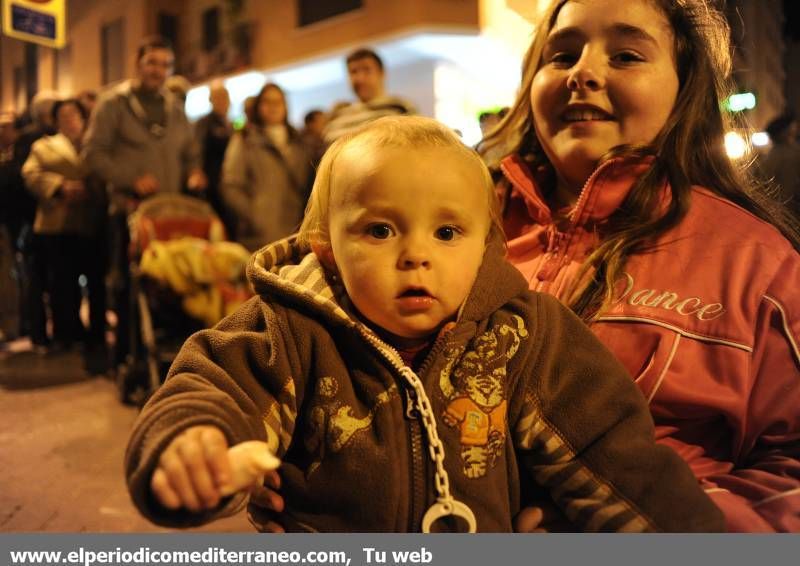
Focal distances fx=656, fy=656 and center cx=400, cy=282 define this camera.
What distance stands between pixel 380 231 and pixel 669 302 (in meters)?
0.48

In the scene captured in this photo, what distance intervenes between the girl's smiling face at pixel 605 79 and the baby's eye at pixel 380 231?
0.48 m

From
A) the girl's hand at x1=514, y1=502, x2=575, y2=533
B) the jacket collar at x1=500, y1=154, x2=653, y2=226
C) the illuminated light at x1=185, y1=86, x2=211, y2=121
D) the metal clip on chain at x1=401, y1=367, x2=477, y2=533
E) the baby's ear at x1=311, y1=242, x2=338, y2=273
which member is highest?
the illuminated light at x1=185, y1=86, x2=211, y2=121

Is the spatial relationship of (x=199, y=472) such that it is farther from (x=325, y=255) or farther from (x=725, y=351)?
(x=725, y=351)

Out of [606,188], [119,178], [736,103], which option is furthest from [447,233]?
[119,178]

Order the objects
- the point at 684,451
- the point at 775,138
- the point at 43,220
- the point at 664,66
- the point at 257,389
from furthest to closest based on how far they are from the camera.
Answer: the point at 775,138
the point at 43,220
the point at 664,66
the point at 684,451
the point at 257,389

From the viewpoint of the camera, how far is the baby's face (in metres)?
0.89

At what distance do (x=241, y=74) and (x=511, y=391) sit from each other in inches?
275

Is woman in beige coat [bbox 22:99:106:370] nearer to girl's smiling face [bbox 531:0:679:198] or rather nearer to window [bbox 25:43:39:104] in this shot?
window [bbox 25:43:39:104]

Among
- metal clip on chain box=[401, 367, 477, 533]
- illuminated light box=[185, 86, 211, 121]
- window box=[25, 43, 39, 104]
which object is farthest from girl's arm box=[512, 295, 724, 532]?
illuminated light box=[185, 86, 211, 121]

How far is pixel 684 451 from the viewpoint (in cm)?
99

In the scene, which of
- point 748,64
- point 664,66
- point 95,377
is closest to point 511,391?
point 664,66

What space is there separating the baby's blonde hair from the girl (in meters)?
0.23

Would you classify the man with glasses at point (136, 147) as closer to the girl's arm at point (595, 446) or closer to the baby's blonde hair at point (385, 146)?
the baby's blonde hair at point (385, 146)

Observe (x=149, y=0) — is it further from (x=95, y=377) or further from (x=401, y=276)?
(x=95, y=377)
